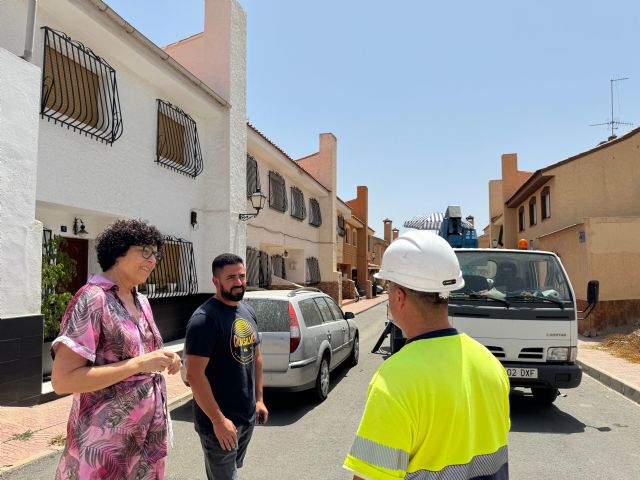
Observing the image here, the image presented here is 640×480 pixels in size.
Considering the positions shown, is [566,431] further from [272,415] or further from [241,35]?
[241,35]

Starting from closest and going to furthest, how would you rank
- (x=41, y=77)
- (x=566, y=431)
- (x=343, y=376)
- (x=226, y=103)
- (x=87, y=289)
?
(x=87, y=289)
(x=566, y=431)
(x=41, y=77)
(x=343, y=376)
(x=226, y=103)

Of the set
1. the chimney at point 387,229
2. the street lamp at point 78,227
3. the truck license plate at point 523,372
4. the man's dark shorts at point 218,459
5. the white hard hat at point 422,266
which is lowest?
the truck license plate at point 523,372

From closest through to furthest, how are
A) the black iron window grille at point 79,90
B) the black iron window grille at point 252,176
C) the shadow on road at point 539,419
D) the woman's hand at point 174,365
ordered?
the woman's hand at point 174,365, the shadow on road at point 539,419, the black iron window grille at point 79,90, the black iron window grille at point 252,176

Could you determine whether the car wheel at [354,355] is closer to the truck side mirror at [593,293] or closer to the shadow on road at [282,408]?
the shadow on road at [282,408]

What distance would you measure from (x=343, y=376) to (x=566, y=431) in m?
3.76

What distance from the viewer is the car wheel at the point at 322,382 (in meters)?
6.48

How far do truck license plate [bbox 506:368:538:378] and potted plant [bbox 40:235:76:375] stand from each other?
6135mm

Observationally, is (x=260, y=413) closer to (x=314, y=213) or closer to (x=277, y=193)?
(x=277, y=193)

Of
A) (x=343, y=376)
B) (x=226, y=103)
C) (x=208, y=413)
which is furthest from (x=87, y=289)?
(x=226, y=103)

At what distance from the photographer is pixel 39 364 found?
609 cm

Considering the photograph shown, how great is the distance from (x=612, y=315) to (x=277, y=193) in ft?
37.4

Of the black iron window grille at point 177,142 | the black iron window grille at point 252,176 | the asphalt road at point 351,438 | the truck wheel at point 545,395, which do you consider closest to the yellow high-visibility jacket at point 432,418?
the asphalt road at point 351,438

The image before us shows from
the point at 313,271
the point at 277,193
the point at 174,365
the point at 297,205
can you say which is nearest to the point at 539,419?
the point at 174,365

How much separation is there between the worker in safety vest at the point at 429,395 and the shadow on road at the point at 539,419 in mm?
4640
